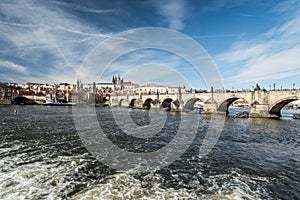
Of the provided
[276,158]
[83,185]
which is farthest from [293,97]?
[83,185]

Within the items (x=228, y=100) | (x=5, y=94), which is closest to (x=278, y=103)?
(x=228, y=100)

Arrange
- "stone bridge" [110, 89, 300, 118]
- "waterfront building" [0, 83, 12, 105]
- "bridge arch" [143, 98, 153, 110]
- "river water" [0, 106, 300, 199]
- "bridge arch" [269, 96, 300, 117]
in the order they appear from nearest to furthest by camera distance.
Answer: "river water" [0, 106, 300, 199] < "bridge arch" [269, 96, 300, 117] < "stone bridge" [110, 89, 300, 118] < "bridge arch" [143, 98, 153, 110] < "waterfront building" [0, 83, 12, 105]

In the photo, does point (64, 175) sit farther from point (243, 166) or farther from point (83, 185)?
point (243, 166)

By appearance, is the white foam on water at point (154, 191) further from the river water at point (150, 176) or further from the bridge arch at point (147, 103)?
the bridge arch at point (147, 103)

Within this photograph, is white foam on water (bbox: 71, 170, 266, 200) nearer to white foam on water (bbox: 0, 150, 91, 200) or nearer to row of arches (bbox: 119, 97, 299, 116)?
white foam on water (bbox: 0, 150, 91, 200)

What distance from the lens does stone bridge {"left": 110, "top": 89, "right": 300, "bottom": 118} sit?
3476cm

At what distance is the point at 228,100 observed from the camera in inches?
1834

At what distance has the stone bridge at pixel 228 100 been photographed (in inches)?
1369

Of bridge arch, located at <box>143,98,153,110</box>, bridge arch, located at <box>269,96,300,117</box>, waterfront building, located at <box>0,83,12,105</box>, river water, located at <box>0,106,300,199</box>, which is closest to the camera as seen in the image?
river water, located at <box>0,106,300,199</box>

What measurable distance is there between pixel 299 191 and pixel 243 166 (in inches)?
104

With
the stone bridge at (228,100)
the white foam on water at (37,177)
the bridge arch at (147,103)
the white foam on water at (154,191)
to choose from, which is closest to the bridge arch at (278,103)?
the stone bridge at (228,100)

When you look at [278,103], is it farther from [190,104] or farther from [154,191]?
[154,191]

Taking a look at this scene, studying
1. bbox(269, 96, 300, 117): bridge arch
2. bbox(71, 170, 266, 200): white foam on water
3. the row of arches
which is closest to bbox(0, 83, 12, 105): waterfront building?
the row of arches

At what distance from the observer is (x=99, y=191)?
624 cm
